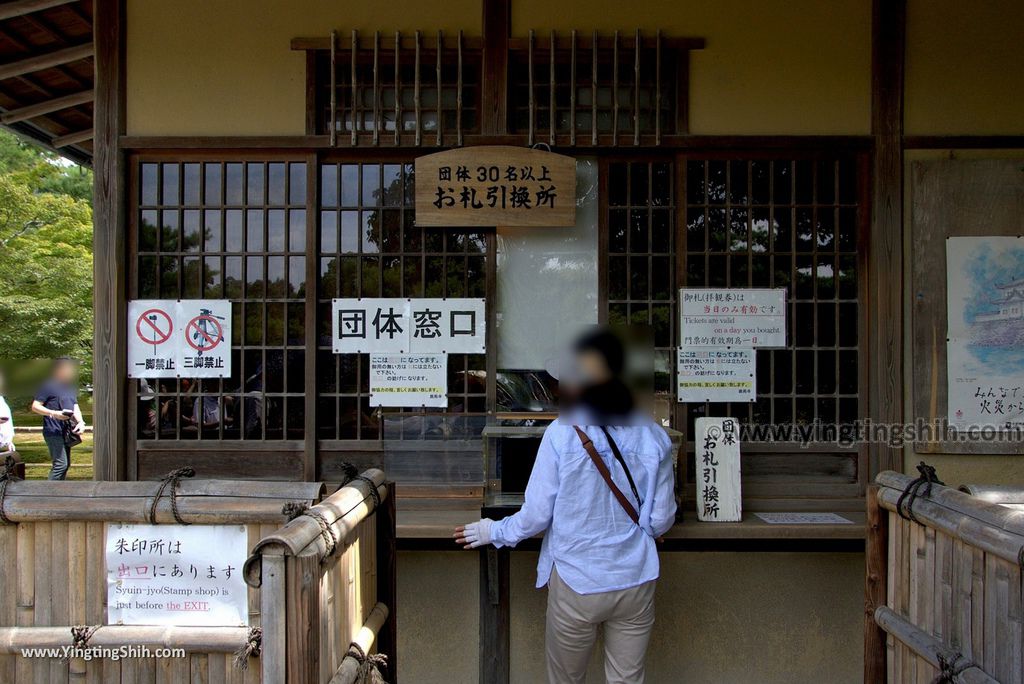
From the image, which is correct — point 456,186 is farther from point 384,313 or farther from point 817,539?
point 817,539

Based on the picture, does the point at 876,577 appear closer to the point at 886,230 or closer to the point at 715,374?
the point at 715,374

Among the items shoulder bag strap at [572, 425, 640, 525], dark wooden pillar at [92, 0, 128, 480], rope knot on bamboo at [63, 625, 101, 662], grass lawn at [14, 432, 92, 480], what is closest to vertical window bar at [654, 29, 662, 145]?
shoulder bag strap at [572, 425, 640, 525]

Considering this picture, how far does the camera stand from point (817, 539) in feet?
13.5

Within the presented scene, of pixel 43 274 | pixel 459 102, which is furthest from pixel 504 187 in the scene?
pixel 43 274

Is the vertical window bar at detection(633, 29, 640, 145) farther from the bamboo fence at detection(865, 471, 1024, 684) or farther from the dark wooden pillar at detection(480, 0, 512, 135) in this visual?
the bamboo fence at detection(865, 471, 1024, 684)

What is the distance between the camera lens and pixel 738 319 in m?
4.57

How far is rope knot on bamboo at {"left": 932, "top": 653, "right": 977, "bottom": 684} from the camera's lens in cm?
250

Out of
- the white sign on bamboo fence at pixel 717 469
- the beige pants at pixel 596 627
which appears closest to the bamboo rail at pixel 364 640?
the beige pants at pixel 596 627

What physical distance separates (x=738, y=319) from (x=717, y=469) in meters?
1.01

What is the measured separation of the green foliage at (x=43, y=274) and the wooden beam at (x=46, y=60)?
8001mm

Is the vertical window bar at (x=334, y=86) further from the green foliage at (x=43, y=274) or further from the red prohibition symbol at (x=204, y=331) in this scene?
the green foliage at (x=43, y=274)

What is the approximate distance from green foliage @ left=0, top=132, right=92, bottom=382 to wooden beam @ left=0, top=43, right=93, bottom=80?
800 cm

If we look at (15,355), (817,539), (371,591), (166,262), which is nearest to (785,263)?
(817,539)

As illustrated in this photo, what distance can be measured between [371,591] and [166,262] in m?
2.70
